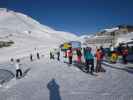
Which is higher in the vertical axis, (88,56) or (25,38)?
(25,38)

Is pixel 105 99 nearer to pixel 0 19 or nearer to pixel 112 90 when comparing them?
pixel 112 90

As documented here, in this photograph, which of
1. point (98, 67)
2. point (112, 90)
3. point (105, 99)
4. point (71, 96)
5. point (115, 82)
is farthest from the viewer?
point (98, 67)

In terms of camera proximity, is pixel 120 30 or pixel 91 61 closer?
pixel 91 61

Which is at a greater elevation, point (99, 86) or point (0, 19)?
point (0, 19)

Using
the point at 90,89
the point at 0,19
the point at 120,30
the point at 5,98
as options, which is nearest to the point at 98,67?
the point at 90,89

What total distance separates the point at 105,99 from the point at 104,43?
46.5 metres

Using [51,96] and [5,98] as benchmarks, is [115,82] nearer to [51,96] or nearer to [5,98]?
[51,96]

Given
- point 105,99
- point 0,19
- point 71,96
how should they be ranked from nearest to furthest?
1. point 105,99
2. point 71,96
3. point 0,19

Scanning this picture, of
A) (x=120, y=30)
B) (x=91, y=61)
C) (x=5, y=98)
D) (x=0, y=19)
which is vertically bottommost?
(x=5, y=98)

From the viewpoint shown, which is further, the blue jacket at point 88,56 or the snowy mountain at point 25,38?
the snowy mountain at point 25,38

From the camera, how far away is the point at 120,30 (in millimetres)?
55781

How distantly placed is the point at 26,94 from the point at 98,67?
622cm

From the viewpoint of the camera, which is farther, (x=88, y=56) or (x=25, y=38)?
(x=25, y=38)

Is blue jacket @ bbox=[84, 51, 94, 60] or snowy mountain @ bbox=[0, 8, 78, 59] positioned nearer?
blue jacket @ bbox=[84, 51, 94, 60]
